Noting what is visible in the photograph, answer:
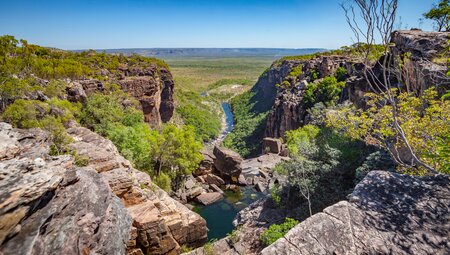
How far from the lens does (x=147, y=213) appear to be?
773 inches

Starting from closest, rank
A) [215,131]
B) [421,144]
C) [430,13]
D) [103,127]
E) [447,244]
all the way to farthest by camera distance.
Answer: [447,244], [421,144], [430,13], [103,127], [215,131]

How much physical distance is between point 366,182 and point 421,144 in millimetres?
6309

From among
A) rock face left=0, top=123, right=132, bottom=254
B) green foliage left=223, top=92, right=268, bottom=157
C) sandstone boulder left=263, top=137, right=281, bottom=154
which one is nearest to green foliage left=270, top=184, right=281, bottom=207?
rock face left=0, top=123, right=132, bottom=254

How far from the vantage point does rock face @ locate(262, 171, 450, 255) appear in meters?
6.93

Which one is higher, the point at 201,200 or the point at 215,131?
the point at 201,200

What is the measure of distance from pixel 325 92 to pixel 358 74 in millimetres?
13600

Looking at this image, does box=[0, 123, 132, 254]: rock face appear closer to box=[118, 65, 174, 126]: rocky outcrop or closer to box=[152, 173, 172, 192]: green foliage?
box=[152, 173, 172, 192]: green foliage

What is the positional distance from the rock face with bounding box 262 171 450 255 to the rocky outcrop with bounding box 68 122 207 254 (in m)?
13.4

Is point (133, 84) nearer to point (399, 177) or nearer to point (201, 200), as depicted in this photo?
point (201, 200)

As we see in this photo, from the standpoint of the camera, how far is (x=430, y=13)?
27.0 m

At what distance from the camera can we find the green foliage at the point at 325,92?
53.2m

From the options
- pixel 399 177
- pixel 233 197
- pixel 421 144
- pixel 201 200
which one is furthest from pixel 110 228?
pixel 233 197

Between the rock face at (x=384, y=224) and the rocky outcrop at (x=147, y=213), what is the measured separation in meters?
13.4

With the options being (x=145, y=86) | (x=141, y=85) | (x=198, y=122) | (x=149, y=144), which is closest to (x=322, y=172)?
(x=149, y=144)
